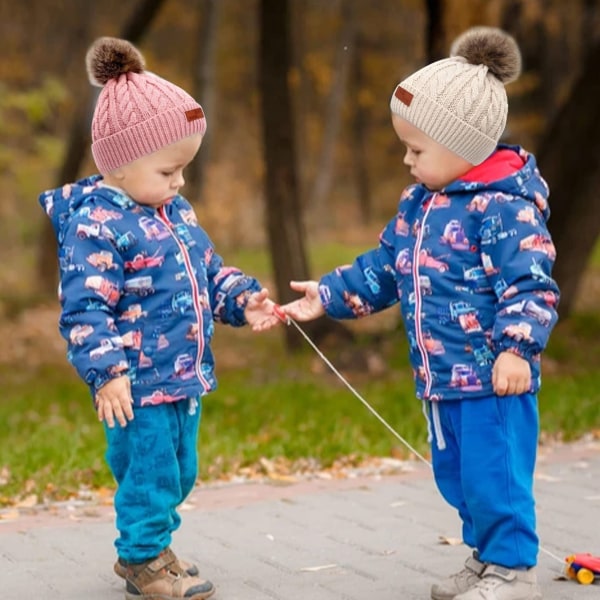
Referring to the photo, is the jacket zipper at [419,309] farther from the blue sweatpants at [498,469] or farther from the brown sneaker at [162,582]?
the brown sneaker at [162,582]

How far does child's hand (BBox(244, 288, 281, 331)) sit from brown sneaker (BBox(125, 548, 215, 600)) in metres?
0.84

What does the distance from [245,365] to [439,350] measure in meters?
7.10

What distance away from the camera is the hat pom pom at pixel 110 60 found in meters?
4.04

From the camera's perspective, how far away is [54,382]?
34.0ft

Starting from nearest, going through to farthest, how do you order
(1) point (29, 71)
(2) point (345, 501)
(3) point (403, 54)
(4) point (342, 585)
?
1. (4) point (342, 585)
2. (2) point (345, 501)
3. (1) point (29, 71)
4. (3) point (403, 54)

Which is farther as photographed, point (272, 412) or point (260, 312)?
point (272, 412)

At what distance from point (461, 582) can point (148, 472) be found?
1.11m

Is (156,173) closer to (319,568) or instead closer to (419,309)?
(419,309)

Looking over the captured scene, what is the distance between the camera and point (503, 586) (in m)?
3.93

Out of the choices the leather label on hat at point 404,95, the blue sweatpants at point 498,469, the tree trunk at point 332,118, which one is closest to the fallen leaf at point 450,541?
the blue sweatpants at point 498,469

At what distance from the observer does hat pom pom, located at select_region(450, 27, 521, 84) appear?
402 centimetres

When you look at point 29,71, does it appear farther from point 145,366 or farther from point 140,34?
point 145,366

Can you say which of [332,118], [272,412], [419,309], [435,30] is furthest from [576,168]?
[332,118]

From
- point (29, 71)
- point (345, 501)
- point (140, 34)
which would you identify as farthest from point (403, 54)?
point (345, 501)
